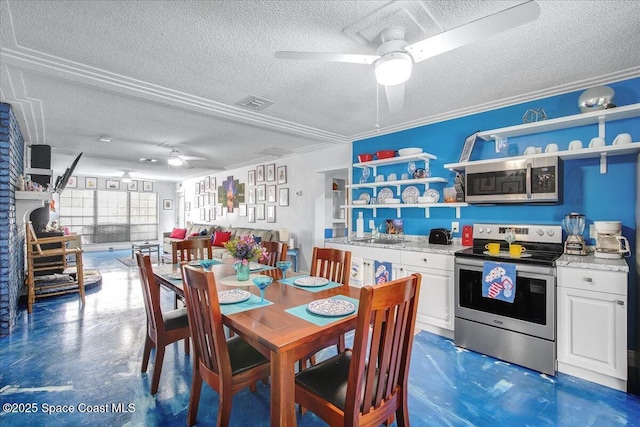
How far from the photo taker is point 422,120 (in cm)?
377

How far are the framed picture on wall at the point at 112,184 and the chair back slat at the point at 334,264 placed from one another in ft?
32.0

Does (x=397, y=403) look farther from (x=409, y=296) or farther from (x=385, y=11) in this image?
(x=385, y=11)

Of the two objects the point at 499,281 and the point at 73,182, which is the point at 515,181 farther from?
the point at 73,182

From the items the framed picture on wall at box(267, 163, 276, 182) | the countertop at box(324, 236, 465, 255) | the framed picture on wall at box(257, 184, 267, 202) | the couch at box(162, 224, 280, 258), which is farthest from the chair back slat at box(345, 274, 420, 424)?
the framed picture on wall at box(257, 184, 267, 202)

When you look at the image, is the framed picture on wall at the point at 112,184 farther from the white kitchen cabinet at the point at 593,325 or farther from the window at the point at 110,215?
the white kitchen cabinet at the point at 593,325

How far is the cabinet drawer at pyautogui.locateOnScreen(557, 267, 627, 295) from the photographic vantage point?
2.14m

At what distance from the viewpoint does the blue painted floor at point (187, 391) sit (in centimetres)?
189

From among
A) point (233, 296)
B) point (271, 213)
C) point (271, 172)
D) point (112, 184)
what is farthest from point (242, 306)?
point (112, 184)

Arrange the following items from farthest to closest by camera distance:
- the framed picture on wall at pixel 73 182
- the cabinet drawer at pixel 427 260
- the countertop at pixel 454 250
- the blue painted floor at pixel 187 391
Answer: the framed picture on wall at pixel 73 182 → the cabinet drawer at pixel 427 260 → the countertop at pixel 454 250 → the blue painted floor at pixel 187 391

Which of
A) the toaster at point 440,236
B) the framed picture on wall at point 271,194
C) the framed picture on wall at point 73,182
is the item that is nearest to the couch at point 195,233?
the framed picture on wall at point 271,194

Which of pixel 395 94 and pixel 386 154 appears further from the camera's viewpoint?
pixel 386 154

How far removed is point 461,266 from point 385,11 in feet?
7.13

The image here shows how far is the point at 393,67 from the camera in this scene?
1.80 metres

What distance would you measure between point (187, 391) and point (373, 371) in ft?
5.15
